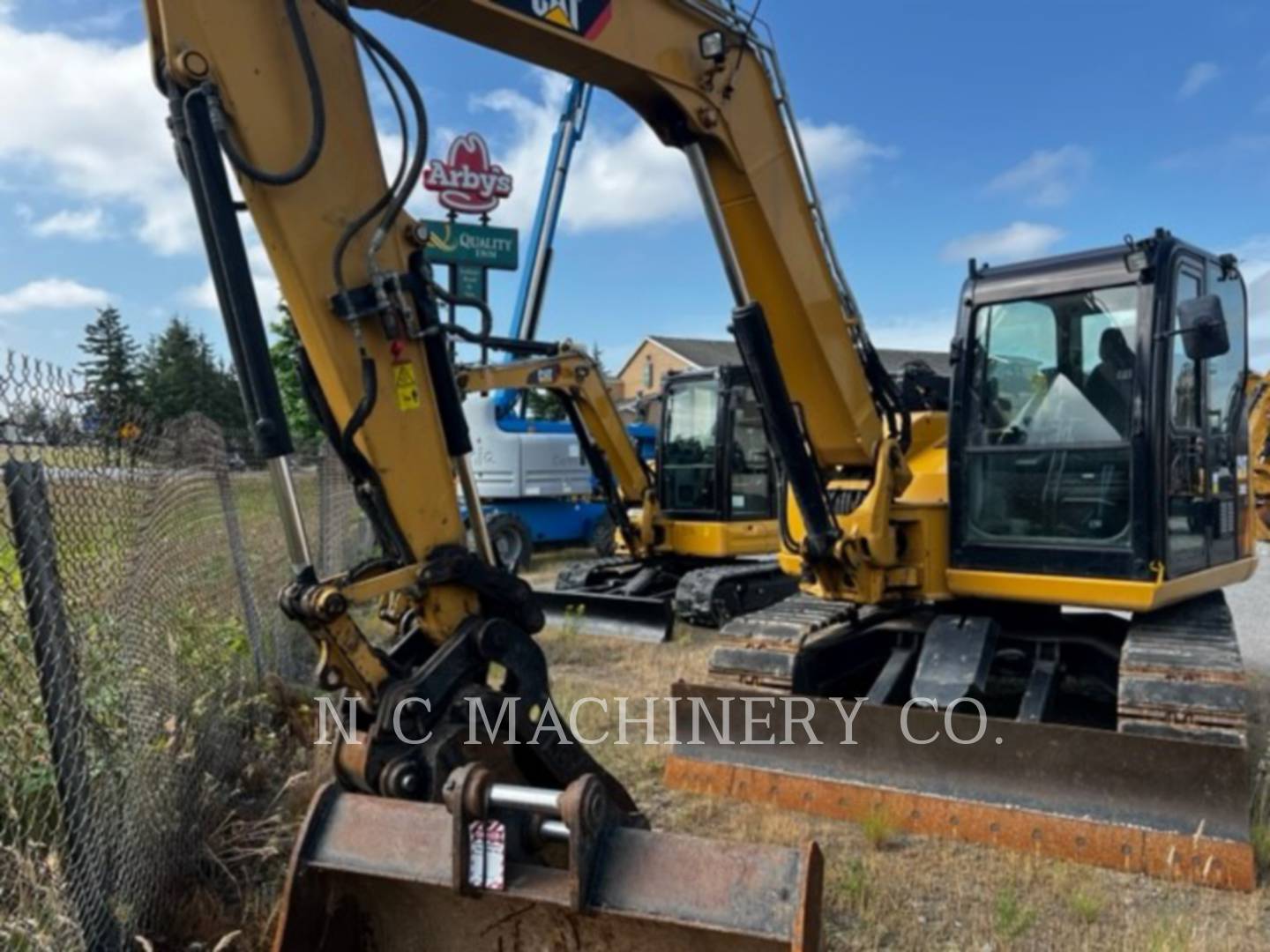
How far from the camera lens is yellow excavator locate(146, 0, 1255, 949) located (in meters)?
2.71

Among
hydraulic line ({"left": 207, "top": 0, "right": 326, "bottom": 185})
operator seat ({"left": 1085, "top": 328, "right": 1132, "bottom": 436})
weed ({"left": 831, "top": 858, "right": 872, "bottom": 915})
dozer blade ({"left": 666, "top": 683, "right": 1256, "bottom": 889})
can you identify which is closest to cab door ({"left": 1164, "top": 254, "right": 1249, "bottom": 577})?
operator seat ({"left": 1085, "top": 328, "right": 1132, "bottom": 436})

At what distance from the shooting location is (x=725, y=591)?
8.79 m

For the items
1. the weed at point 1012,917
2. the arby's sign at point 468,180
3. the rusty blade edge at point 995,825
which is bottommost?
the weed at point 1012,917

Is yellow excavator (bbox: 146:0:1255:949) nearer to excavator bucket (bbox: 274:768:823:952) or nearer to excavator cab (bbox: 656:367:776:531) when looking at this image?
excavator bucket (bbox: 274:768:823:952)

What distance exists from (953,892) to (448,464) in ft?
8.12

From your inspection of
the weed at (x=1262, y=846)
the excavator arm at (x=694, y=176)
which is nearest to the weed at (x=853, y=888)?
the weed at (x=1262, y=846)

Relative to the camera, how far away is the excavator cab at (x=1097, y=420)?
4629 millimetres

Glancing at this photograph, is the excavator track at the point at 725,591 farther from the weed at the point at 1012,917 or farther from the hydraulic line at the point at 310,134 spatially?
the hydraulic line at the point at 310,134

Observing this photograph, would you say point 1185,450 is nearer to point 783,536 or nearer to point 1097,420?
point 1097,420

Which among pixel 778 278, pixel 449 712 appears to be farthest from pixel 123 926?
pixel 778 278

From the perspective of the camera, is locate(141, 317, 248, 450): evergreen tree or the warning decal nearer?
the warning decal

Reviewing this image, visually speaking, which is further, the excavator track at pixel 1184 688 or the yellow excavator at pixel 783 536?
the excavator track at pixel 1184 688

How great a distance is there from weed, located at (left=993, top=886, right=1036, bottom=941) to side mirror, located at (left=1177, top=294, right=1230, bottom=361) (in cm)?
247

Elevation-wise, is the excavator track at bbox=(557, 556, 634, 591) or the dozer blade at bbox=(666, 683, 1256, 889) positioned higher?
the excavator track at bbox=(557, 556, 634, 591)
